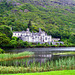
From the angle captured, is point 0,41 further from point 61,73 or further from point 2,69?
point 61,73

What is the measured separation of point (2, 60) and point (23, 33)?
9184 cm

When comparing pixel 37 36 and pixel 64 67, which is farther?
pixel 37 36

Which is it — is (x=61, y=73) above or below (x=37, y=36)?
above

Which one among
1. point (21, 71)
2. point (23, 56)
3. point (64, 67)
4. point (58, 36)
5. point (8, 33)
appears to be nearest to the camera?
Result: point (21, 71)

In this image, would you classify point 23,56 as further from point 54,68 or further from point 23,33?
point 23,33

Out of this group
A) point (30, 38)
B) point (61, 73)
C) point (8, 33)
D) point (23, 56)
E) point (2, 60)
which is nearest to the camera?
point (61, 73)

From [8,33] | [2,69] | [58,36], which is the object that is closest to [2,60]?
[2,69]

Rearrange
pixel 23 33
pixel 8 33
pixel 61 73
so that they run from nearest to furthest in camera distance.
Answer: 1. pixel 61 73
2. pixel 8 33
3. pixel 23 33

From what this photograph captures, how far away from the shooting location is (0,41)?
6134 centimetres

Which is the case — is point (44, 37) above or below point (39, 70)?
below

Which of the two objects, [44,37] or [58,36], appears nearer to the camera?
[44,37]

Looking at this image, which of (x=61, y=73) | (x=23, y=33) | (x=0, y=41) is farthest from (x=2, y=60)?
(x=23, y=33)

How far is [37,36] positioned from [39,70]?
317 ft

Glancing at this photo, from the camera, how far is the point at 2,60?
117 ft
